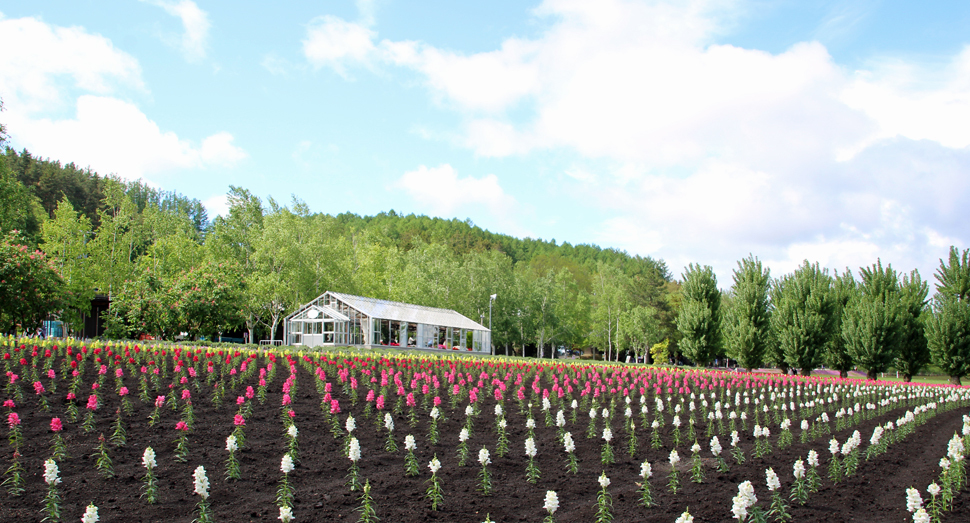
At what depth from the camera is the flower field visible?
5.79m

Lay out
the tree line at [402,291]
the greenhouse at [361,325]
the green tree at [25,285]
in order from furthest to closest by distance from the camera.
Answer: the greenhouse at [361,325] → the tree line at [402,291] → the green tree at [25,285]

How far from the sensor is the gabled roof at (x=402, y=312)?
110 ft

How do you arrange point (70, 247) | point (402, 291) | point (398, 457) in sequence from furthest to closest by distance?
point (402, 291)
point (70, 247)
point (398, 457)

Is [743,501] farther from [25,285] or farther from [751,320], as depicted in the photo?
[751,320]

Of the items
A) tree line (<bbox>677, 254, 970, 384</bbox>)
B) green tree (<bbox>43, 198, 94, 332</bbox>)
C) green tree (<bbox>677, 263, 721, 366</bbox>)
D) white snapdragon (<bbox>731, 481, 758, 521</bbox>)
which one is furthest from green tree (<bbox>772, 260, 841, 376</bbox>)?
green tree (<bbox>43, 198, 94, 332</bbox>)

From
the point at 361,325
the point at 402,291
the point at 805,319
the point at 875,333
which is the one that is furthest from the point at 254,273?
the point at 875,333

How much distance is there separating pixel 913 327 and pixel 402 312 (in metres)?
27.0

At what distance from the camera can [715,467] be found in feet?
25.8

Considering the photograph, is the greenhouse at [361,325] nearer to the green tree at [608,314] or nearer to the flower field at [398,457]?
the flower field at [398,457]

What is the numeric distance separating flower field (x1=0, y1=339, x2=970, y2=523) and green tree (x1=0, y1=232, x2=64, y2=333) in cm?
387

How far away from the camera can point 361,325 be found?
33.4 m

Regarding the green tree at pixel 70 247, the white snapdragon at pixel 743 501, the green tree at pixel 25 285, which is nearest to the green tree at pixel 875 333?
the white snapdragon at pixel 743 501

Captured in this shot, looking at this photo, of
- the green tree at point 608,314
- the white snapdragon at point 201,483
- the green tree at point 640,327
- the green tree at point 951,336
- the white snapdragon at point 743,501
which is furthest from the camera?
the green tree at point 608,314

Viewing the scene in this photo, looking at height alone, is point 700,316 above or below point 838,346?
above
